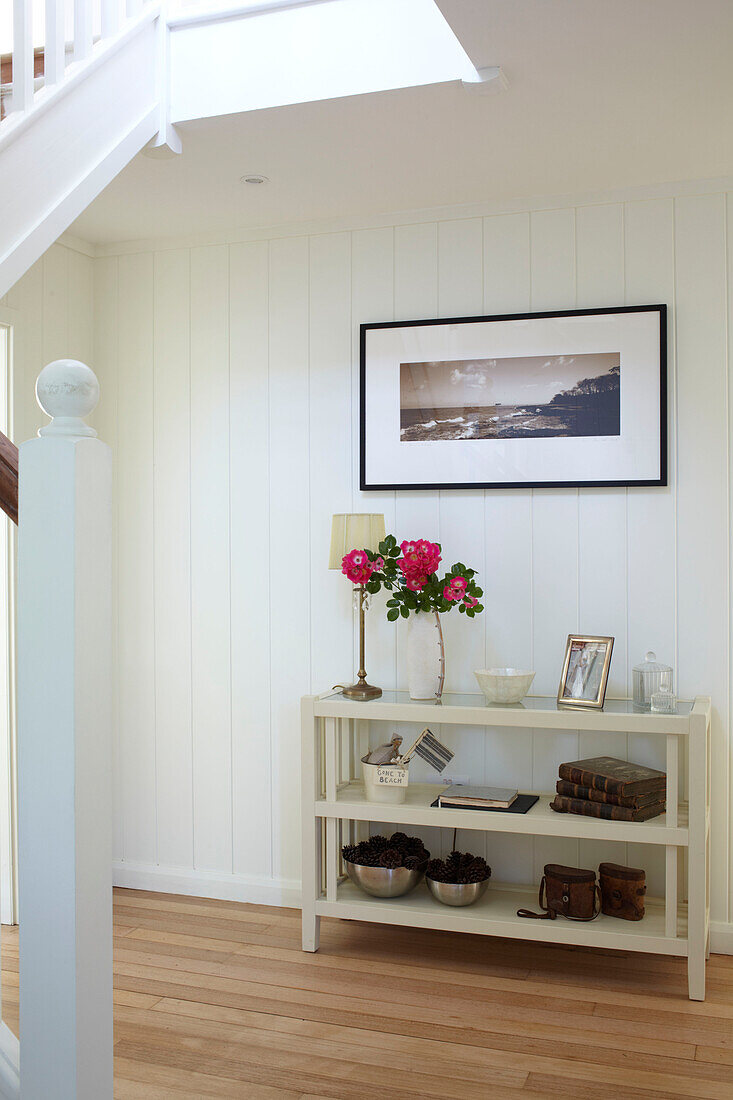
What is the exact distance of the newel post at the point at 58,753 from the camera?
3.50ft

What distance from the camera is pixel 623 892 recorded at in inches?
114

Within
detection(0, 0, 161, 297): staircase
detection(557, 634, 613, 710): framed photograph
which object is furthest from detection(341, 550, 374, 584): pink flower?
detection(0, 0, 161, 297): staircase

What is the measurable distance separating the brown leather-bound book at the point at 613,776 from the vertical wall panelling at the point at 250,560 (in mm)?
1203

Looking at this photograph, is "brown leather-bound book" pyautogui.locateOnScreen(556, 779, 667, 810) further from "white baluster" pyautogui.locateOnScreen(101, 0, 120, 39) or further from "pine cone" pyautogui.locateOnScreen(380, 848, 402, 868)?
"white baluster" pyautogui.locateOnScreen(101, 0, 120, 39)

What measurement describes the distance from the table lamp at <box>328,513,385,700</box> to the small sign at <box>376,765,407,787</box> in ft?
0.84

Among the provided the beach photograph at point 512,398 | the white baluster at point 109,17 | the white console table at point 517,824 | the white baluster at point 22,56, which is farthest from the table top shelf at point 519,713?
the white baluster at point 109,17

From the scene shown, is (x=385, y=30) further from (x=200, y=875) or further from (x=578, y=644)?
(x=200, y=875)

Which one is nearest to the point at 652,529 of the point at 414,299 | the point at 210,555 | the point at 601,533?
the point at 601,533

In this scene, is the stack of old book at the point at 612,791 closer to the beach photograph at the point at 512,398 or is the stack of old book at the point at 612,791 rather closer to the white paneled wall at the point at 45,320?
the beach photograph at the point at 512,398

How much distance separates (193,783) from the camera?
3.70m

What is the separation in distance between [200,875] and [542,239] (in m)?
2.68

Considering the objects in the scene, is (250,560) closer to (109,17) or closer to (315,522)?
(315,522)

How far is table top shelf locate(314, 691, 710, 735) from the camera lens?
9.07ft

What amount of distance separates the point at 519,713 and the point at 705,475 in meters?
1.01
